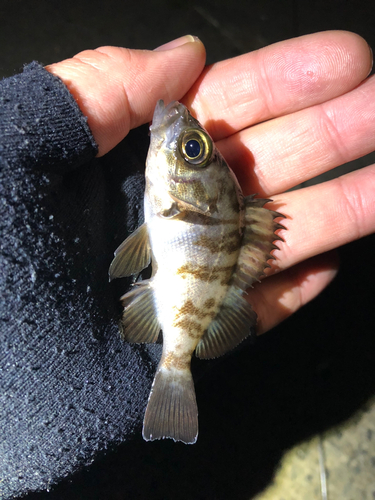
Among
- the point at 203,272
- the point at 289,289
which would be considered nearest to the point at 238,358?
the point at 289,289

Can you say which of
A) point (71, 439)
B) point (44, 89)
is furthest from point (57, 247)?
point (71, 439)

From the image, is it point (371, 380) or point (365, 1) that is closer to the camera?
point (371, 380)

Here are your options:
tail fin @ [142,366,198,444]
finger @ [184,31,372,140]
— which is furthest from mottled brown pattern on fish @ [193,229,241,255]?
finger @ [184,31,372,140]

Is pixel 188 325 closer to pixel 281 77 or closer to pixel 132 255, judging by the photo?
pixel 132 255

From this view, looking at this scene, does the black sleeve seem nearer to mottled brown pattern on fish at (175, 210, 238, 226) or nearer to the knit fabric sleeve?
the knit fabric sleeve

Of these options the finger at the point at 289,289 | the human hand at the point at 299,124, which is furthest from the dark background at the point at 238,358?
the human hand at the point at 299,124

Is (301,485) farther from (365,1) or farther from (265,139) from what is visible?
(365,1)

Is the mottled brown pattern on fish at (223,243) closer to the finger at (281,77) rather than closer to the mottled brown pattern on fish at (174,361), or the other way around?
the mottled brown pattern on fish at (174,361)
